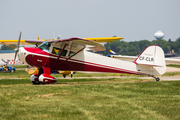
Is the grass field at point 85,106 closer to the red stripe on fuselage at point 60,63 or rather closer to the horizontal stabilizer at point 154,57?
the red stripe on fuselage at point 60,63

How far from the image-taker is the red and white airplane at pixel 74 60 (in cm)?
1531

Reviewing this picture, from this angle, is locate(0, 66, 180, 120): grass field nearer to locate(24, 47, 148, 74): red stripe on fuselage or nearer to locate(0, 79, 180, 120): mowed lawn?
locate(0, 79, 180, 120): mowed lawn

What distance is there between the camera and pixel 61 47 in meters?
15.5

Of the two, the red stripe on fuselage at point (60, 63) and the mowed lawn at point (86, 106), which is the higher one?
the red stripe on fuselage at point (60, 63)

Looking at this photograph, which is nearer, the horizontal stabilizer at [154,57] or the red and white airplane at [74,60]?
the red and white airplane at [74,60]

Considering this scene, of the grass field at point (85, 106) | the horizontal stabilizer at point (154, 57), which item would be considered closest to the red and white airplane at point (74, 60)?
the horizontal stabilizer at point (154, 57)

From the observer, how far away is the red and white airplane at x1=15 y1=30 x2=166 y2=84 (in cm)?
1531

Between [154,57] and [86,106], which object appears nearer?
[86,106]

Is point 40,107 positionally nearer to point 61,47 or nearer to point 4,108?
point 4,108

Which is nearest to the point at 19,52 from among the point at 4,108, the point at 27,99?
the point at 27,99

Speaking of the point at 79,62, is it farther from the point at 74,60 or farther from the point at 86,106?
the point at 86,106

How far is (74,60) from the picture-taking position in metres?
15.9

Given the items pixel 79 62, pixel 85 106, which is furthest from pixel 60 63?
pixel 85 106

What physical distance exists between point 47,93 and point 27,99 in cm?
141
